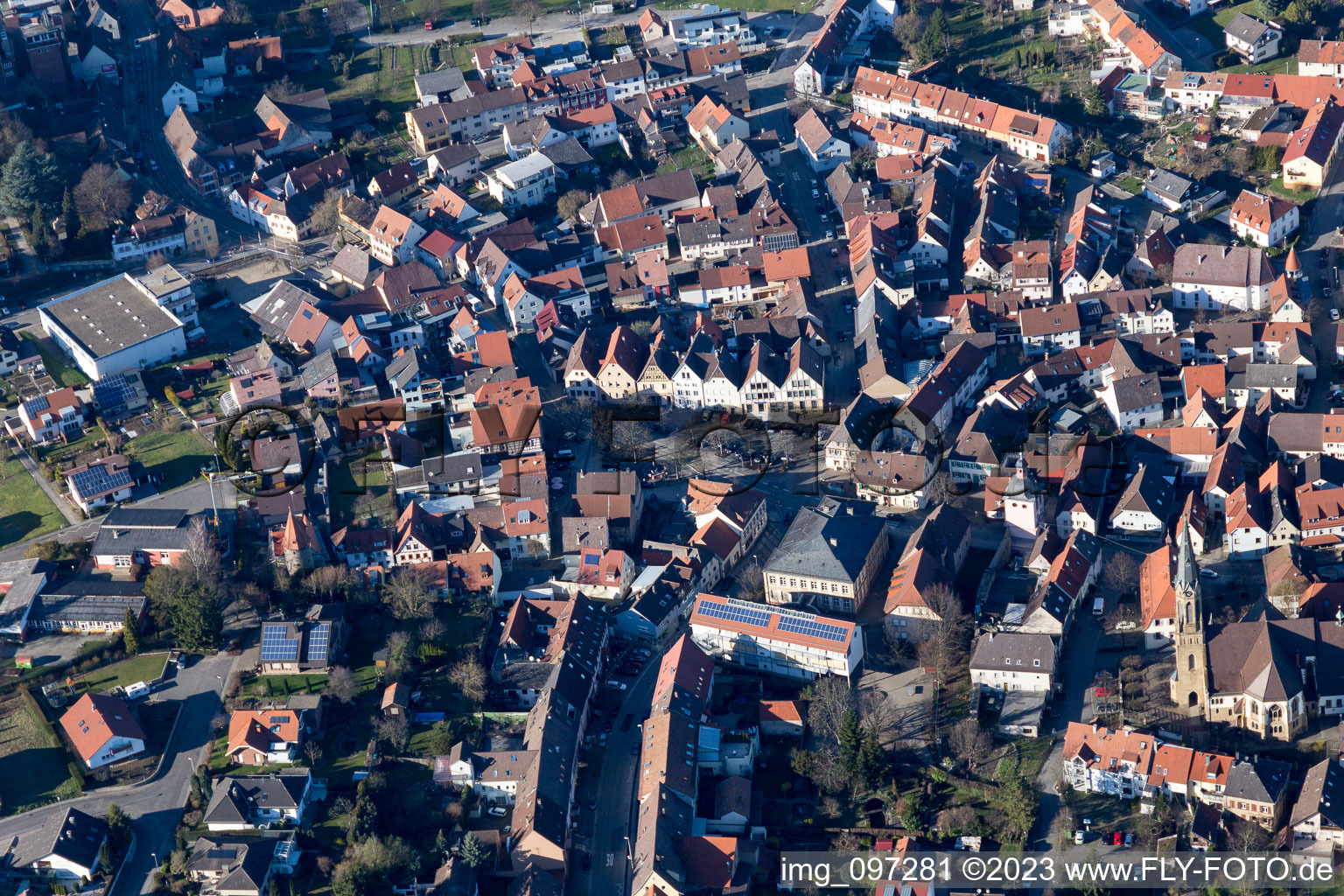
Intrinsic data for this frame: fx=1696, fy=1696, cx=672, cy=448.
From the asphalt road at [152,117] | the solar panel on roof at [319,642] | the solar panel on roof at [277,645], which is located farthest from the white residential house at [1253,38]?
the solar panel on roof at [277,645]

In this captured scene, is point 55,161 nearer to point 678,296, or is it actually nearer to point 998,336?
point 678,296

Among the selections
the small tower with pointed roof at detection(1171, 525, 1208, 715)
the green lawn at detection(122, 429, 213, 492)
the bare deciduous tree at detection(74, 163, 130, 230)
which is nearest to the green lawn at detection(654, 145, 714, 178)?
the bare deciduous tree at detection(74, 163, 130, 230)

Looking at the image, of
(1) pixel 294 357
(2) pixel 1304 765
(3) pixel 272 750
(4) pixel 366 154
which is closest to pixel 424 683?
(3) pixel 272 750

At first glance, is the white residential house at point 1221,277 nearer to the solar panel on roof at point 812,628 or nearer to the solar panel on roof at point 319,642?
the solar panel on roof at point 812,628

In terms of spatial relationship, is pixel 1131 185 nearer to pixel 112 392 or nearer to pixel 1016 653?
pixel 1016 653

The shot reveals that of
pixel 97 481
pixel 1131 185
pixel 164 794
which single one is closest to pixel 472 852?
pixel 164 794

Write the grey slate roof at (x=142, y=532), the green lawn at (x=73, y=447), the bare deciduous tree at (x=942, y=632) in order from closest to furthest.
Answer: the bare deciduous tree at (x=942, y=632), the grey slate roof at (x=142, y=532), the green lawn at (x=73, y=447)

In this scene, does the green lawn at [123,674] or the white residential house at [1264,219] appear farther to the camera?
the white residential house at [1264,219]
